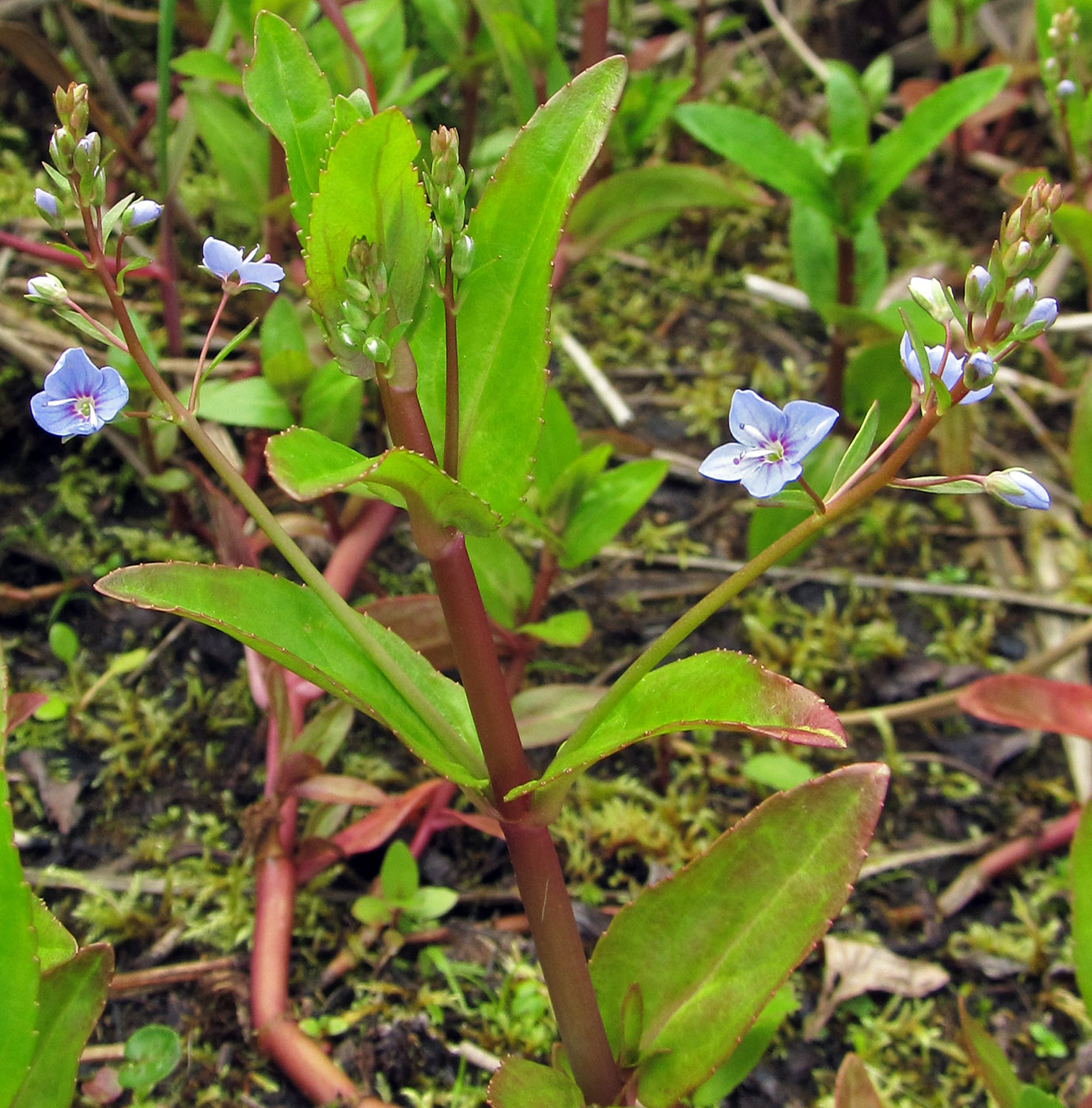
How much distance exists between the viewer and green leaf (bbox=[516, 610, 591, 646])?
75.5 inches

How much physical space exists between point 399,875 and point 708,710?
2.88 feet

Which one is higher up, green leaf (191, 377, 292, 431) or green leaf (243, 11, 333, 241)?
green leaf (243, 11, 333, 241)

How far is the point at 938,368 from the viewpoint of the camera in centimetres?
109

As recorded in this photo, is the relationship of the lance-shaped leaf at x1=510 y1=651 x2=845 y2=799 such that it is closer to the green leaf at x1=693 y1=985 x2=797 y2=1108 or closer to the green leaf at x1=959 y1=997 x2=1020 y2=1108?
the green leaf at x1=693 y1=985 x2=797 y2=1108

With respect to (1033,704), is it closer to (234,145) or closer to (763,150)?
(763,150)

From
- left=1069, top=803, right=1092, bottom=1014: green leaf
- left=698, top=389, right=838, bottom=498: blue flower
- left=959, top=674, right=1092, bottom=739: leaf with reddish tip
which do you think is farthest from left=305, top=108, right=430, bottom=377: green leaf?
left=959, top=674, right=1092, bottom=739: leaf with reddish tip

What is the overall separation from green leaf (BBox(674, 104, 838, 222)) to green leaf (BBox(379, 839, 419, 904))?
165 centimetres

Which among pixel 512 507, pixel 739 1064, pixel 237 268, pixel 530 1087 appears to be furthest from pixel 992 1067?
pixel 237 268

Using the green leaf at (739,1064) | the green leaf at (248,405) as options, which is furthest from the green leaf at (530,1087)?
the green leaf at (248,405)

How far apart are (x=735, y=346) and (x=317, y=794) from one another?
1773mm

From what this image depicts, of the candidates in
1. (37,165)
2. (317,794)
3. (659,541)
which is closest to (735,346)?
(659,541)

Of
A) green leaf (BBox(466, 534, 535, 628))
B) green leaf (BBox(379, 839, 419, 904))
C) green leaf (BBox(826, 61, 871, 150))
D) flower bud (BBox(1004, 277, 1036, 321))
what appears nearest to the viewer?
flower bud (BBox(1004, 277, 1036, 321))

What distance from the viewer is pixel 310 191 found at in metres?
1.24

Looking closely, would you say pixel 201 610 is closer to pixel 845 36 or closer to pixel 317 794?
pixel 317 794
